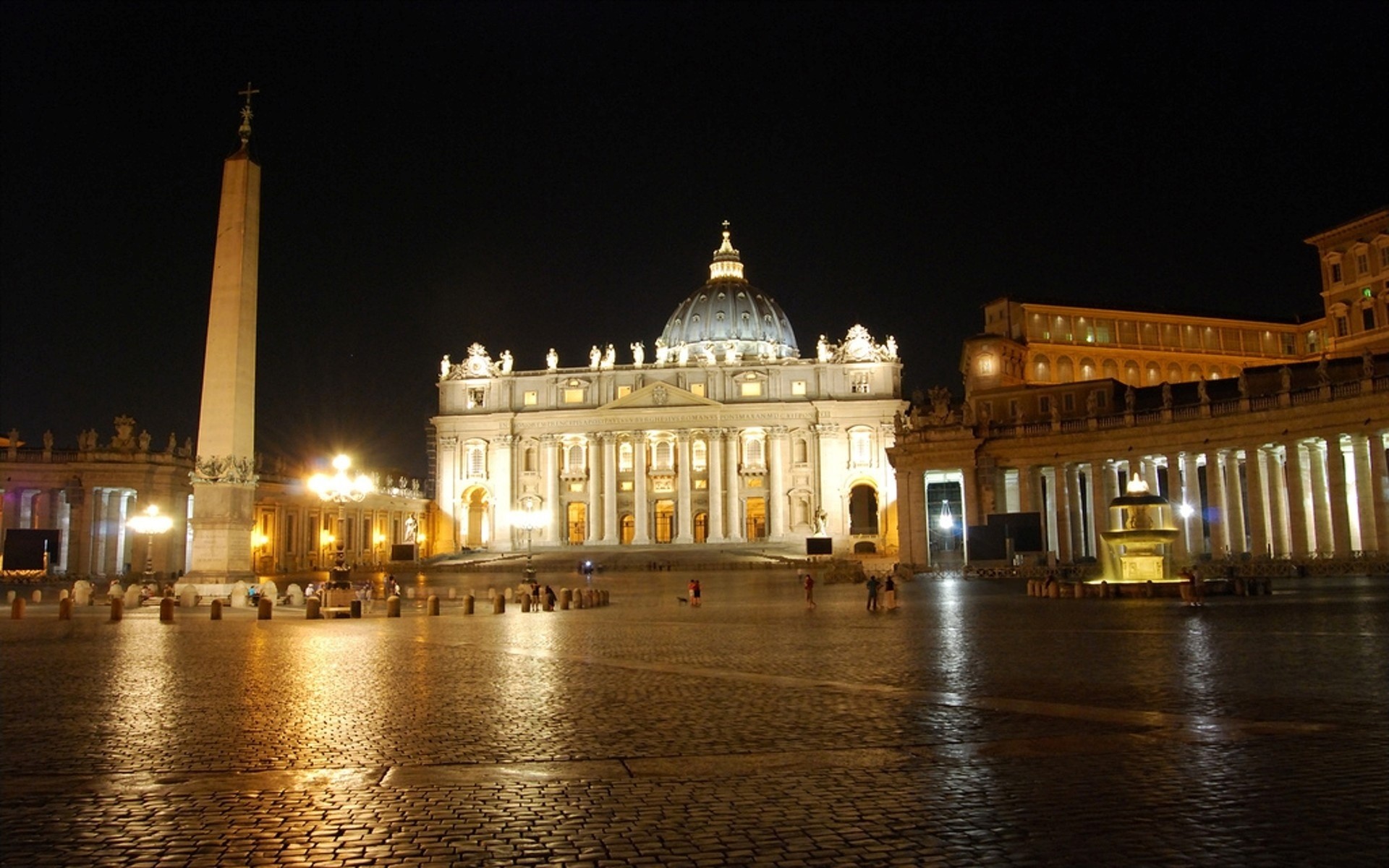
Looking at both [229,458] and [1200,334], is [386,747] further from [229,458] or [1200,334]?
[1200,334]

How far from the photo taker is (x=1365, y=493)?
128ft

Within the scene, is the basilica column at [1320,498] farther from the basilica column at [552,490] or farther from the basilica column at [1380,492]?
the basilica column at [552,490]

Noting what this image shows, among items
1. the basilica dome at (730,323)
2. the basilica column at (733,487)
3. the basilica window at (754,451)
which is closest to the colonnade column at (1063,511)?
the basilica column at (733,487)

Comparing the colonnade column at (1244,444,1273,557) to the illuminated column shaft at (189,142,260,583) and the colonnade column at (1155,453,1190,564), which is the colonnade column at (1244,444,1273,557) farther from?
the illuminated column shaft at (189,142,260,583)

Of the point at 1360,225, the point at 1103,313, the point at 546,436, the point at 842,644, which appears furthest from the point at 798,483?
the point at 842,644

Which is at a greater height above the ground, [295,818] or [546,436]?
[546,436]

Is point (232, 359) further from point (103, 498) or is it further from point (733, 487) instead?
point (733, 487)

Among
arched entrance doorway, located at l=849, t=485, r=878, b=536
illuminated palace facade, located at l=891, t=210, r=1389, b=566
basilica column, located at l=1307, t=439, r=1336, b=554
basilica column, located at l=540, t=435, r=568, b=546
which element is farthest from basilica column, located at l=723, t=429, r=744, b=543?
basilica column, located at l=1307, t=439, r=1336, b=554

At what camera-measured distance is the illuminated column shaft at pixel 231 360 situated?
29.4 metres

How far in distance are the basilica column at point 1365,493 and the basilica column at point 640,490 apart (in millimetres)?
70318

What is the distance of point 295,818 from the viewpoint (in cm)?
721

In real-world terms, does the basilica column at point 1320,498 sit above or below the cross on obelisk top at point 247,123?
below

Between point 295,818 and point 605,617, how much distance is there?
20712 mm

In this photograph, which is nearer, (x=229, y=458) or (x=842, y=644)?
(x=842, y=644)
